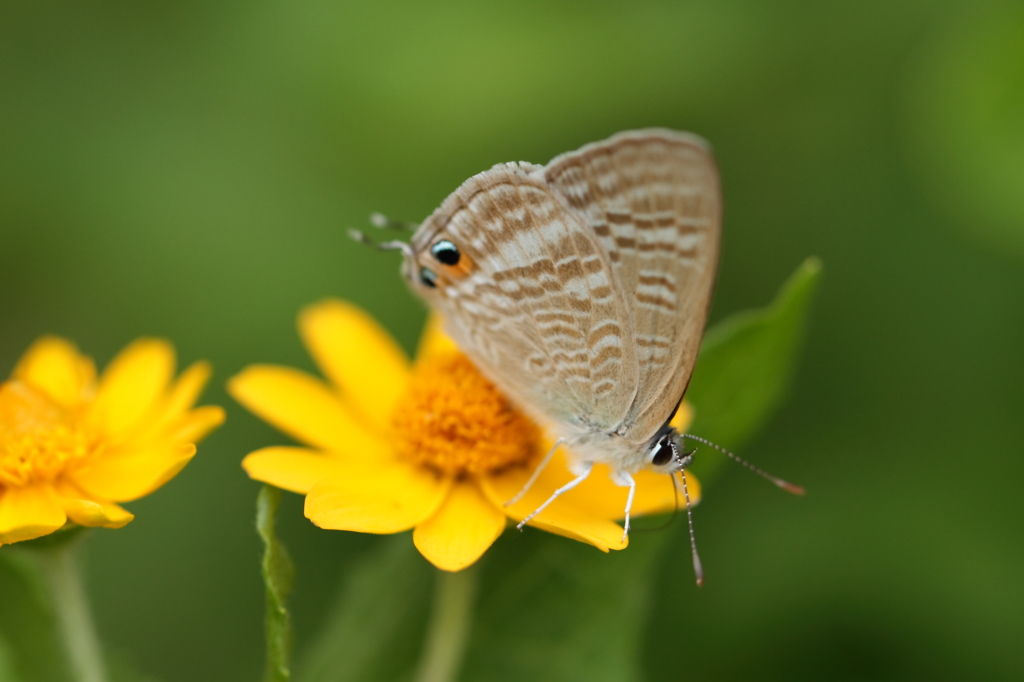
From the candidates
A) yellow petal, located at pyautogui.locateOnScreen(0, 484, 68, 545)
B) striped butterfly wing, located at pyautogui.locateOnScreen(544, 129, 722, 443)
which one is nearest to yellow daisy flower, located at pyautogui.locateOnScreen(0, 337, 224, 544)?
yellow petal, located at pyautogui.locateOnScreen(0, 484, 68, 545)

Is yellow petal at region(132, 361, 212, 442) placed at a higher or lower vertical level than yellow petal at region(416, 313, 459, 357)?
higher

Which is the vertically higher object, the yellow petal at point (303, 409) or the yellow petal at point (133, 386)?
the yellow petal at point (133, 386)

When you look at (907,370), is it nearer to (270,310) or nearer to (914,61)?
(914,61)

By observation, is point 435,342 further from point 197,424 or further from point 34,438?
point 34,438

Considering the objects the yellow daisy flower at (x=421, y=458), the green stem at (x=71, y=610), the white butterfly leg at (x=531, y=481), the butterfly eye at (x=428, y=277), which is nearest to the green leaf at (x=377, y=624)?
the yellow daisy flower at (x=421, y=458)

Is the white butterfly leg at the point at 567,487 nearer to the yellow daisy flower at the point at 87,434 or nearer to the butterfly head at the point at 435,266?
the butterfly head at the point at 435,266

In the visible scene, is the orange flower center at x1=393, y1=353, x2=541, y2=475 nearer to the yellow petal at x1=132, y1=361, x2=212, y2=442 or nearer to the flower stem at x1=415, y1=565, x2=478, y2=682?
the flower stem at x1=415, y1=565, x2=478, y2=682

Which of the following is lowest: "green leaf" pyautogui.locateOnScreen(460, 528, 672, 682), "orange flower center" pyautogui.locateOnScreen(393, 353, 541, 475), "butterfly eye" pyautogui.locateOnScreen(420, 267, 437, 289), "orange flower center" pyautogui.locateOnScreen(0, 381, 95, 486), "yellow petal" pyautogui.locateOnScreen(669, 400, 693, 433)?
"green leaf" pyautogui.locateOnScreen(460, 528, 672, 682)

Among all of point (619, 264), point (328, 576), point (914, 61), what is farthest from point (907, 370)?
point (328, 576)
